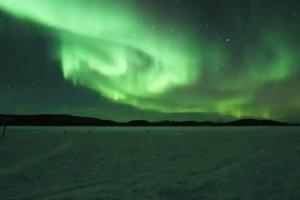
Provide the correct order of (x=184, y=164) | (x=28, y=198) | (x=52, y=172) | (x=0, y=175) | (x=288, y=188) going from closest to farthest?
(x=28, y=198)
(x=288, y=188)
(x=0, y=175)
(x=52, y=172)
(x=184, y=164)

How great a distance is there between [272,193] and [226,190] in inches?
88.4

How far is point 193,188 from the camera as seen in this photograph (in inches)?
716

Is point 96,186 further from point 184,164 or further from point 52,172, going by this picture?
point 184,164

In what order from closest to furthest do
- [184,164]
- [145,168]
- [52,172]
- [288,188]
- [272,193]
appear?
[272,193], [288,188], [52,172], [145,168], [184,164]

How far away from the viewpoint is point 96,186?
739 inches

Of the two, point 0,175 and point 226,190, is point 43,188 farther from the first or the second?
point 226,190

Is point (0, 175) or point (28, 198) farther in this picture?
point (0, 175)

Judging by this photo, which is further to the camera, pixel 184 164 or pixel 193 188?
pixel 184 164

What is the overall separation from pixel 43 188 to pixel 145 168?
9.98 meters

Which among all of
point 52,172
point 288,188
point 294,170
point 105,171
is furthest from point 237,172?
point 52,172

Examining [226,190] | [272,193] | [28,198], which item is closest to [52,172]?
[28,198]

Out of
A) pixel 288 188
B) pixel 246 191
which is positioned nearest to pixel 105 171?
pixel 246 191

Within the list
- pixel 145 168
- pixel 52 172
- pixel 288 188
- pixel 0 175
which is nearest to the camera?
pixel 288 188

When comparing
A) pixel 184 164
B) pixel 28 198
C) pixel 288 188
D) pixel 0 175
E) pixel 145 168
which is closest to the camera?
pixel 28 198
